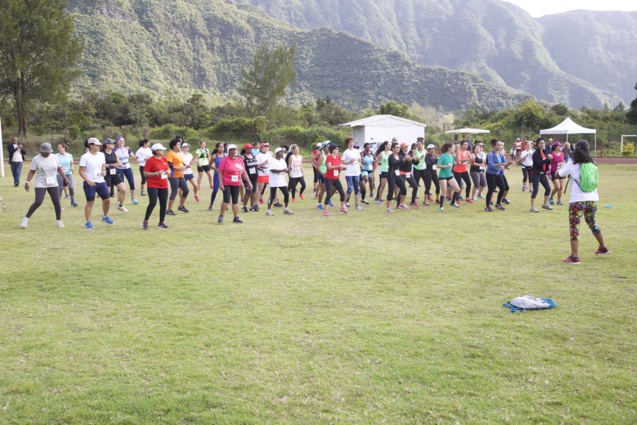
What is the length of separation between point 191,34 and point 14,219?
346 ft

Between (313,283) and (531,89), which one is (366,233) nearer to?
(313,283)

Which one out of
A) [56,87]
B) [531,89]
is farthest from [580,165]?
[531,89]

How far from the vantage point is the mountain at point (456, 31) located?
159500mm

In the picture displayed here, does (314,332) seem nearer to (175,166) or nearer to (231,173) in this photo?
(231,173)

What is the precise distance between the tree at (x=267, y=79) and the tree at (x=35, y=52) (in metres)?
32.5

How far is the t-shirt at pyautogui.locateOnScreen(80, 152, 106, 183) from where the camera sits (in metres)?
12.1

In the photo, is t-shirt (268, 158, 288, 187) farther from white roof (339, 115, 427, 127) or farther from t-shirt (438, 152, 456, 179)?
white roof (339, 115, 427, 127)

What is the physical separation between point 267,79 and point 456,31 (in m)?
119

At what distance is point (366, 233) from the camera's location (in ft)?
38.4

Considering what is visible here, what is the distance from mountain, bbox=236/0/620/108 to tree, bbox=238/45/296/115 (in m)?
89.7

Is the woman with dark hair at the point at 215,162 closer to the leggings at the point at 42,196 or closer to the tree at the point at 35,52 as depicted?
the leggings at the point at 42,196

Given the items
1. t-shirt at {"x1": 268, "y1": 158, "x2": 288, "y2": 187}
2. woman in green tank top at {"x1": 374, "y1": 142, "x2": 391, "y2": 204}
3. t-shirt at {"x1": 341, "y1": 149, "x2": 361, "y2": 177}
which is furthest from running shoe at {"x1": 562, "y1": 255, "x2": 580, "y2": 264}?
woman in green tank top at {"x1": 374, "y1": 142, "x2": 391, "y2": 204}

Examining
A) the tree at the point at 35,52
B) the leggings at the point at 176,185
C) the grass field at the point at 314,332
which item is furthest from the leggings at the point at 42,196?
the tree at the point at 35,52

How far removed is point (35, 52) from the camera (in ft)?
166
